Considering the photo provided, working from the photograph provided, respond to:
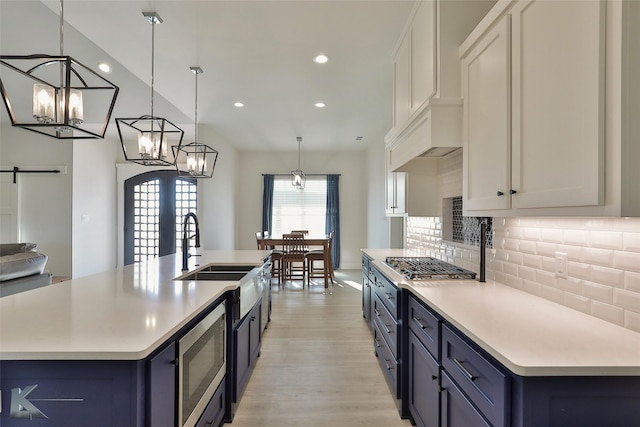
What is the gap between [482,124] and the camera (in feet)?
5.32

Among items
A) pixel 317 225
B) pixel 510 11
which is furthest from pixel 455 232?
pixel 317 225

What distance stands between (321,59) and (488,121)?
1.99 m

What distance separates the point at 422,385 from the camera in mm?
1713

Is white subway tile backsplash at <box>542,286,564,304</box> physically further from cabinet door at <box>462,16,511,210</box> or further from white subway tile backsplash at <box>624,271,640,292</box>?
cabinet door at <box>462,16,511,210</box>

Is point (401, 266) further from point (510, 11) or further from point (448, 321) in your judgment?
point (510, 11)

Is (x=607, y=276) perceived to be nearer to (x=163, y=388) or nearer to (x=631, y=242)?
(x=631, y=242)

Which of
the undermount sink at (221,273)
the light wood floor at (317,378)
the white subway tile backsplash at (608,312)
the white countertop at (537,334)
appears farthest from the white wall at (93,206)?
the white subway tile backsplash at (608,312)

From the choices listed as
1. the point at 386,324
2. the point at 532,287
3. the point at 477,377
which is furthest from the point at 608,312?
the point at 386,324

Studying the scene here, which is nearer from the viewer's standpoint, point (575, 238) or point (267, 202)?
point (575, 238)

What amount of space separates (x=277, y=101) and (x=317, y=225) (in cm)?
396

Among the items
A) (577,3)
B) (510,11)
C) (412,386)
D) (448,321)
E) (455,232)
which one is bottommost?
(412,386)

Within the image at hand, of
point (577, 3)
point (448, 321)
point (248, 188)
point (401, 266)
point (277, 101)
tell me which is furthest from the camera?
point (248, 188)

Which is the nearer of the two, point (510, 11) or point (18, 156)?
point (510, 11)

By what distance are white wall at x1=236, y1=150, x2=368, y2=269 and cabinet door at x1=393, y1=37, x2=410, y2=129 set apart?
476 cm
